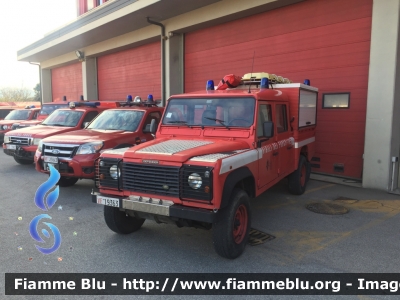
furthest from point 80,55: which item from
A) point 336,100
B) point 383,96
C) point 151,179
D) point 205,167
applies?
point 205,167

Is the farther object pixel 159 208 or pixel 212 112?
pixel 212 112

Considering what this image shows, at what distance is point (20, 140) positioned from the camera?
28.5 feet

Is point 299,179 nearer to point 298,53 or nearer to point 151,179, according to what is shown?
point 151,179

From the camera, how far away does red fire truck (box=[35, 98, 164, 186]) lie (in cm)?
632

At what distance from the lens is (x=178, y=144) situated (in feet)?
14.5

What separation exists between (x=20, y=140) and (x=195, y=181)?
22.7 ft

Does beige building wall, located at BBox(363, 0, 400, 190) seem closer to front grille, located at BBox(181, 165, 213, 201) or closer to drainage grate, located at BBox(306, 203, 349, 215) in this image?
drainage grate, located at BBox(306, 203, 349, 215)

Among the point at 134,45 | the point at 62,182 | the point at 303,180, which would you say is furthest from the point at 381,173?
the point at 134,45

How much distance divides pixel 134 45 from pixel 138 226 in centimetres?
1123

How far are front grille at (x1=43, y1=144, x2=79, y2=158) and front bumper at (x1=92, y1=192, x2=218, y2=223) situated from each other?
8.61 feet

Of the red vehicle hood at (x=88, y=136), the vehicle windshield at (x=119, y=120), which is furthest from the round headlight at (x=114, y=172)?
the vehicle windshield at (x=119, y=120)

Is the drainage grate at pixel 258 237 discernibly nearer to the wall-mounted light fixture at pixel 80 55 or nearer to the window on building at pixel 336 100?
the window on building at pixel 336 100

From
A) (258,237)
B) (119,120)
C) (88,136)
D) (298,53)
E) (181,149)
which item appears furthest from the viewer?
(298,53)

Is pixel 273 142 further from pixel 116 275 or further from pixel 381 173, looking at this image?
pixel 381 173
